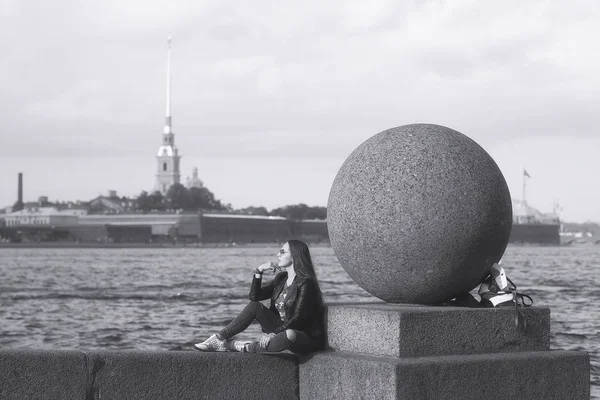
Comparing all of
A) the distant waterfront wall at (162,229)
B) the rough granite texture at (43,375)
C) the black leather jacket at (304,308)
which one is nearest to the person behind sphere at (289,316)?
the black leather jacket at (304,308)

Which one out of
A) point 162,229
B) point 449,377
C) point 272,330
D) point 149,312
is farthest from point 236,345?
point 162,229

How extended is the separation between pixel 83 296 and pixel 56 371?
771 inches

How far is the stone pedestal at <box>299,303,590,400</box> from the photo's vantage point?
4.04 metres

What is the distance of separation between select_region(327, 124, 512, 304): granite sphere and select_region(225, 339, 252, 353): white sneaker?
1.75 feet

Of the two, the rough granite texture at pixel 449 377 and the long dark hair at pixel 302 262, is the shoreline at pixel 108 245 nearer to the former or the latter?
the long dark hair at pixel 302 262

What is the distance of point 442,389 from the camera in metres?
4.05

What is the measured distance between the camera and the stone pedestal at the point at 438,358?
4.04 m

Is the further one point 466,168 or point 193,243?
point 193,243

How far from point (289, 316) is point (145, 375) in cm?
64

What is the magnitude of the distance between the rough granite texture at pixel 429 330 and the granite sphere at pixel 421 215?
0.45ft

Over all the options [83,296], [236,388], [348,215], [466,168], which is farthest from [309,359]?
[83,296]

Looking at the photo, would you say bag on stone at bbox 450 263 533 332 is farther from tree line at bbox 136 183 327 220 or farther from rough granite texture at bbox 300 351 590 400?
tree line at bbox 136 183 327 220

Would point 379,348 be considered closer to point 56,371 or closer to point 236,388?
point 236,388

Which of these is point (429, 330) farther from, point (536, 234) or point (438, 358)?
point (536, 234)
